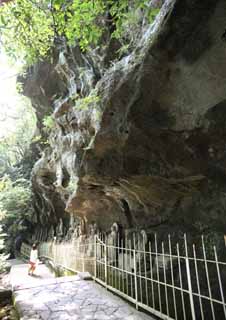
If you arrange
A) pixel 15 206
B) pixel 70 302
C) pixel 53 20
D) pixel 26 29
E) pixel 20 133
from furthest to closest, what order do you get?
pixel 20 133, pixel 15 206, pixel 70 302, pixel 26 29, pixel 53 20

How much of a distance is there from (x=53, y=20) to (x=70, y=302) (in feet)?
17.6

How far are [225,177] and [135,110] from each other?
1993mm

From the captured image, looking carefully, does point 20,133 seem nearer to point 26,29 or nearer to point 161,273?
point 26,29

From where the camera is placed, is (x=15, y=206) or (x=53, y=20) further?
(x=15, y=206)

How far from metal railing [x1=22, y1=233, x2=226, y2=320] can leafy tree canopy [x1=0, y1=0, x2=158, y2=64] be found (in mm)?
3668

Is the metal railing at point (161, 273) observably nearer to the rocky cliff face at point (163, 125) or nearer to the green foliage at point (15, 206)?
the rocky cliff face at point (163, 125)

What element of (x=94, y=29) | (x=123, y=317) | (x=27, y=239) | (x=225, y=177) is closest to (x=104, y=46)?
(x=94, y=29)

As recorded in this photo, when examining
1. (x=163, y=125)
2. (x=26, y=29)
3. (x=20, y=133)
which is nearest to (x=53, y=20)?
(x=26, y=29)

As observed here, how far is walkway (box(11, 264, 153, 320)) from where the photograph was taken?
4.09m

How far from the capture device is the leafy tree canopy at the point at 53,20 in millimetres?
3643

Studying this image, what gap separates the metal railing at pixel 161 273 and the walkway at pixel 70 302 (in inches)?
11.4

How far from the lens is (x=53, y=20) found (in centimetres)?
371

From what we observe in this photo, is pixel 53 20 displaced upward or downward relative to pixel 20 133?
downward

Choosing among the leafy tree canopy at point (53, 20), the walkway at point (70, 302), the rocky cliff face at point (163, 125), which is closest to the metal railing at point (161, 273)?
the walkway at point (70, 302)
